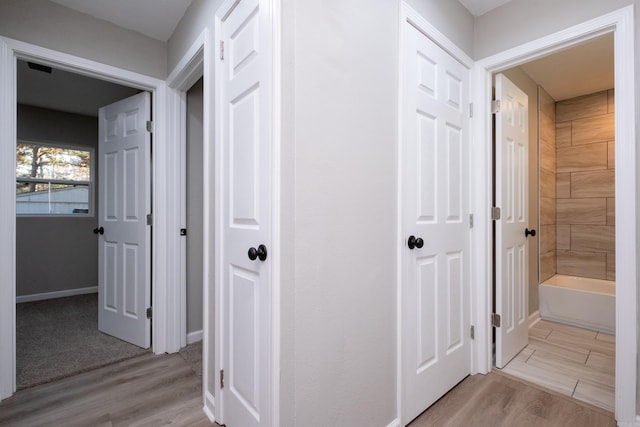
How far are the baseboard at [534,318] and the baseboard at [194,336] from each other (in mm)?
3014

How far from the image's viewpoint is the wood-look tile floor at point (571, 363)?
1.88 metres

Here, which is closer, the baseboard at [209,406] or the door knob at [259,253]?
the door knob at [259,253]

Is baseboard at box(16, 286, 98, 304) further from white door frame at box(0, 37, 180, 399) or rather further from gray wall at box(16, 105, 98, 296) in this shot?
white door frame at box(0, 37, 180, 399)

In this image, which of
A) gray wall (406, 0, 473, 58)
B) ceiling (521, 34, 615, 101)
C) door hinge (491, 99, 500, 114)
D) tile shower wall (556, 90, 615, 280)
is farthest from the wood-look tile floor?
ceiling (521, 34, 615, 101)

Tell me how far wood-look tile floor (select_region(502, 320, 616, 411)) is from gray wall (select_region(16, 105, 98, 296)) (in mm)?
5034

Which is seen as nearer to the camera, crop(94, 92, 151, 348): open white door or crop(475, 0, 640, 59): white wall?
crop(475, 0, 640, 59): white wall

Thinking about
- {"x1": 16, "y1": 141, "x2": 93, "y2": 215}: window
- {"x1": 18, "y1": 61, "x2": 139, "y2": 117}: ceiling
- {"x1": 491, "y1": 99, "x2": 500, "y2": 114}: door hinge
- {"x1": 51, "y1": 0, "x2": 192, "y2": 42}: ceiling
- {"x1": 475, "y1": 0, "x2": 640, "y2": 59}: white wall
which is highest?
{"x1": 18, "y1": 61, "x2": 139, "y2": 117}: ceiling

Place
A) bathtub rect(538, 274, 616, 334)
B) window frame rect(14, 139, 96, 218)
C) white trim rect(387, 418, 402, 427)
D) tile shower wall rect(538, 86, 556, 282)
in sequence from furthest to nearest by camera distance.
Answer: window frame rect(14, 139, 96, 218)
tile shower wall rect(538, 86, 556, 282)
bathtub rect(538, 274, 616, 334)
white trim rect(387, 418, 402, 427)

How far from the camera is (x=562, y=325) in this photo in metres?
3.00

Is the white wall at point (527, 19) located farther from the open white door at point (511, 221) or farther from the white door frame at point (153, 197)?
the white door frame at point (153, 197)

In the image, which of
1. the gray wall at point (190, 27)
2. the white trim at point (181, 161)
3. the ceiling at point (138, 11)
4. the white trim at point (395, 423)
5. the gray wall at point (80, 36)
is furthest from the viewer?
the white trim at point (181, 161)

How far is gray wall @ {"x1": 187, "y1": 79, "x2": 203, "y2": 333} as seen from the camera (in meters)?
2.55

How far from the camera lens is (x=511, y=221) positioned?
2260mm

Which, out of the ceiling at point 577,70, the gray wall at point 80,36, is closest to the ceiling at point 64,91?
the gray wall at point 80,36
